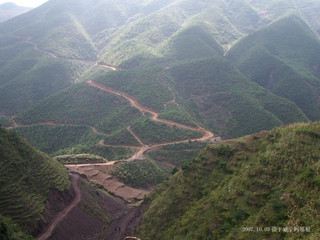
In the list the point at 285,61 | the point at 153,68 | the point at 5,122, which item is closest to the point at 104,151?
the point at 5,122

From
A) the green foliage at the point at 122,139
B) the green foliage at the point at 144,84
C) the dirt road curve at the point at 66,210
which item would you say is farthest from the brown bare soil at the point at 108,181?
the green foliage at the point at 144,84

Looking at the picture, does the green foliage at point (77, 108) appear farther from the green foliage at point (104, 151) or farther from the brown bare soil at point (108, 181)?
the brown bare soil at point (108, 181)

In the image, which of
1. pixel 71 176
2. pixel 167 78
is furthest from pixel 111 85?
pixel 71 176

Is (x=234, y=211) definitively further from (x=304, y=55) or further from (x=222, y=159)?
(x=304, y=55)

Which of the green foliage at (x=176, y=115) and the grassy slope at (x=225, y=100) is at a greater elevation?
the green foliage at (x=176, y=115)

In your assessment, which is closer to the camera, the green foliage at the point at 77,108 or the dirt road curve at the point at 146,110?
the dirt road curve at the point at 146,110

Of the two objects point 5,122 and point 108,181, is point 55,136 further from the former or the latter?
point 108,181
